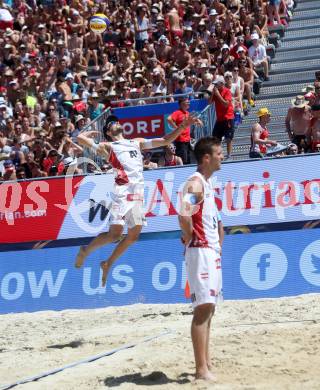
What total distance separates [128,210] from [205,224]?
3214 mm

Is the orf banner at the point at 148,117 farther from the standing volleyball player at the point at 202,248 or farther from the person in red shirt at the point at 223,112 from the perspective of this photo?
the standing volleyball player at the point at 202,248

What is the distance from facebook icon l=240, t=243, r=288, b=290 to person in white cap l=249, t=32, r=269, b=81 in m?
7.32

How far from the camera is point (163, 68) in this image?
19.5m

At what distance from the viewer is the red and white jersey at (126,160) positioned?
34.6 ft

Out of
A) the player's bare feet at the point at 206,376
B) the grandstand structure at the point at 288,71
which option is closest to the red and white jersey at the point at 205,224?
the player's bare feet at the point at 206,376

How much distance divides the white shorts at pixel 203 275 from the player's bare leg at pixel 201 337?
A: 7 cm

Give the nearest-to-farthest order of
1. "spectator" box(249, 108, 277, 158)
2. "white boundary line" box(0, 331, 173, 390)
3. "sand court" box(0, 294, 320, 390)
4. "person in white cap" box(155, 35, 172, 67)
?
1. "sand court" box(0, 294, 320, 390)
2. "white boundary line" box(0, 331, 173, 390)
3. "spectator" box(249, 108, 277, 158)
4. "person in white cap" box(155, 35, 172, 67)

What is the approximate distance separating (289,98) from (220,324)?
9.48 metres

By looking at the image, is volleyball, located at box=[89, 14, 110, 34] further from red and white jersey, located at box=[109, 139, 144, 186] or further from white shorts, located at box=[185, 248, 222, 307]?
white shorts, located at box=[185, 248, 222, 307]

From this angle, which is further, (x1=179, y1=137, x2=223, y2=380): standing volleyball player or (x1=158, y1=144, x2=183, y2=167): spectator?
(x1=158, y1=144, x2=183, y2=167): spectator

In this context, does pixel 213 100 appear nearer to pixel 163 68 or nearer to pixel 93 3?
pixel 163 68

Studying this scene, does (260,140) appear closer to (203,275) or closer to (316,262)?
(316,262)

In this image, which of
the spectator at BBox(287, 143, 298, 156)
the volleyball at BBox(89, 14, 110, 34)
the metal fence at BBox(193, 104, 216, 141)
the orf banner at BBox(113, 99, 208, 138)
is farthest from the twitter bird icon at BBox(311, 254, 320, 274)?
the volleyball at BBox(89, 14, 110, 34)

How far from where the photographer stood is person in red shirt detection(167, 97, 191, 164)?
1587 centimetres
